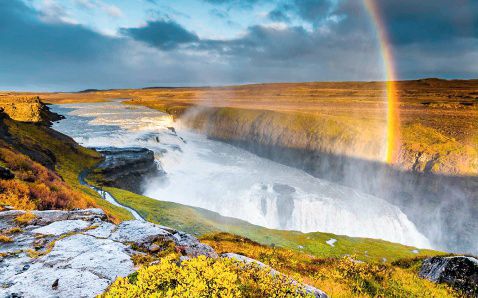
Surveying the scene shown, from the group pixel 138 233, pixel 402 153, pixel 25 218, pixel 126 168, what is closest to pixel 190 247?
pixel 138 233

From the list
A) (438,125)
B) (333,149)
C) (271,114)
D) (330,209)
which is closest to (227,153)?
(271,114)

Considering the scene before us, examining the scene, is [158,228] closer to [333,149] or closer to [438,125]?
[333,149]

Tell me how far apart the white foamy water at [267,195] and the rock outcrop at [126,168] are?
8.41 feet

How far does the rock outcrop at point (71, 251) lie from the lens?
303 inches

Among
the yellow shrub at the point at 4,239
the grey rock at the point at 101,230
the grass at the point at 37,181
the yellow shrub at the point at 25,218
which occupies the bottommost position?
the grass at the point at 37,181

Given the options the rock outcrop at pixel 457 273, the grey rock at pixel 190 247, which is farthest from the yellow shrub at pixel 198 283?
the rock outcrop at pixel 457 273

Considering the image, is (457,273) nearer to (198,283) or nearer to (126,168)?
(198,283)

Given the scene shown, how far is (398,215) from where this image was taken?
62031mm

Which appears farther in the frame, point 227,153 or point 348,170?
point 227,153

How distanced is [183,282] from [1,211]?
Answer: 1265cm

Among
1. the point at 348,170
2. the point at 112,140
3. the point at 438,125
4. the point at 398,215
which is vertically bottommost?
the point at 398,215

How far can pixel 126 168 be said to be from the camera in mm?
61750

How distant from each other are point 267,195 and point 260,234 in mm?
21648

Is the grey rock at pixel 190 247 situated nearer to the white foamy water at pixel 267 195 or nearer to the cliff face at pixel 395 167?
the white foamy water at pixel 267 195
